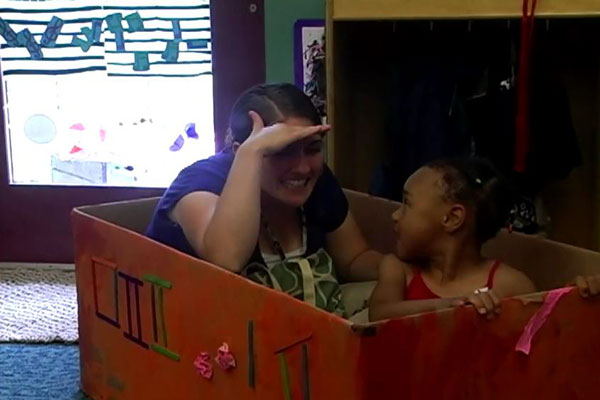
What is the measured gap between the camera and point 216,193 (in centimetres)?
153

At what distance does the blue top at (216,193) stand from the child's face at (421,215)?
26 cm

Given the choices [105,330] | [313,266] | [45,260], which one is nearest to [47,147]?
[45,260]

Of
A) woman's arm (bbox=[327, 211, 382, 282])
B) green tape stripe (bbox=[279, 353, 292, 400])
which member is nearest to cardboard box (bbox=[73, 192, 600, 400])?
green tape stripe (bbox=[279, 353, 292, 400])

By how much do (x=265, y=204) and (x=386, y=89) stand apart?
3.68 ft

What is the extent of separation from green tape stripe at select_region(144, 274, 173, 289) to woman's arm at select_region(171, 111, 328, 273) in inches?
2.9

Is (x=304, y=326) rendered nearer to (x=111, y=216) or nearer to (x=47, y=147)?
(x=111, y=216)

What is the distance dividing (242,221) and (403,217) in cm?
26

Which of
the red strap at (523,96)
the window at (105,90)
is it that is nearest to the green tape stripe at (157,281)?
the red strap at (523,96)

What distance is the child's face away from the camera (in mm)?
1422

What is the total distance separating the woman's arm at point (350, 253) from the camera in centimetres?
179

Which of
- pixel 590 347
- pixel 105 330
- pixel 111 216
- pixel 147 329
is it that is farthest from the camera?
pixel 111 216

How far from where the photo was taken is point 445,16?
2.08m

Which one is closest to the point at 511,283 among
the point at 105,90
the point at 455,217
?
the point at 455,217

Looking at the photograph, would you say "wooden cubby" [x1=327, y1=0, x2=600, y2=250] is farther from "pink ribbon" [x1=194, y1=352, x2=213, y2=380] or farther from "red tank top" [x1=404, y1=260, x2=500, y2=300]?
"pink ribbon" [x1=194, y1=352, x2=213, y2=380]
